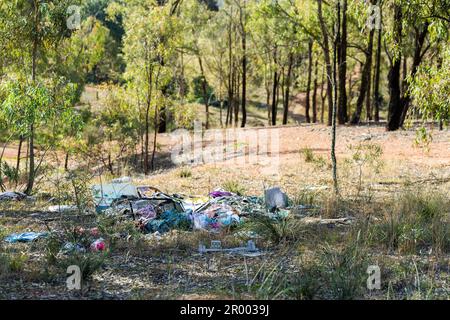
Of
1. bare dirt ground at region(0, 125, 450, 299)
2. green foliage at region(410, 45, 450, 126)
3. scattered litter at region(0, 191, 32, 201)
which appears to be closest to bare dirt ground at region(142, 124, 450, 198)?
bare dirt ground at region(0, 125, 450, 299)

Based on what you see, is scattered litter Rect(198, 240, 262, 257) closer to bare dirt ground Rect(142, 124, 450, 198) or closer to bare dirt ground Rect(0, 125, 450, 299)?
bare dirt ground Rect(0, 125, 450, 299)

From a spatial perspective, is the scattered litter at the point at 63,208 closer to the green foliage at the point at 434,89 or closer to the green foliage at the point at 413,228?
the green foliage at the point at 413,228

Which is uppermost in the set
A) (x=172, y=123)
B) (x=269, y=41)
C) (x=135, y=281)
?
(x=269, y=41)

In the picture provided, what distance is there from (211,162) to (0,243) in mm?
11911

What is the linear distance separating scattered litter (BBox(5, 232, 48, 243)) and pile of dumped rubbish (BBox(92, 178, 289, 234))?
3.16ft

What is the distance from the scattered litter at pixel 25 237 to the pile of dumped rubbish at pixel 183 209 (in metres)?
0.96

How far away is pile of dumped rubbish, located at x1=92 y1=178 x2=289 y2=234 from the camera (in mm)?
8055

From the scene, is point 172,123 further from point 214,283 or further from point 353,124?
point 214,283

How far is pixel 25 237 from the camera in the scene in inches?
302

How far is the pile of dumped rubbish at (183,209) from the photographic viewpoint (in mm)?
8055

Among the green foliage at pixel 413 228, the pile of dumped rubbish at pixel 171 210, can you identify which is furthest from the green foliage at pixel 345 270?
the pile of dumped rubbish at pixel 171 210
